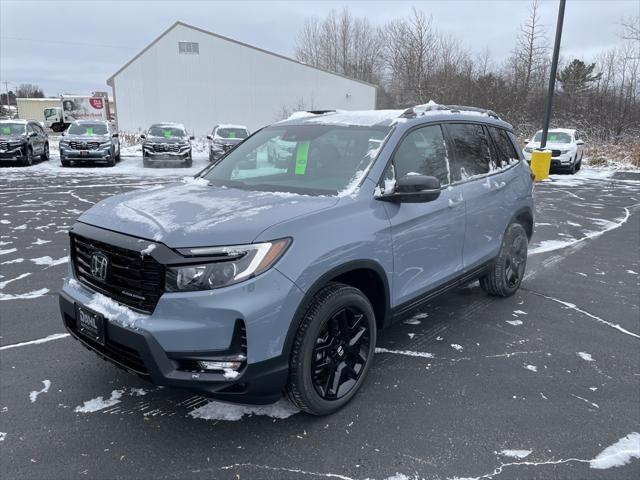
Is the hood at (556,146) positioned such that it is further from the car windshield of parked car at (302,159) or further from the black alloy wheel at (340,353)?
the black alloy wheel at (340,353)

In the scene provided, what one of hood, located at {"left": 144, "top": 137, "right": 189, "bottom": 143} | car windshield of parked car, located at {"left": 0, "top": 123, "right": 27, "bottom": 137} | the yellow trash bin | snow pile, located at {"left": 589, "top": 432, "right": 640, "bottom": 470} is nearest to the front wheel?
car windshield of parked car, located at {"left": 0, "top": 123, "right": 27, "bottom": 137}

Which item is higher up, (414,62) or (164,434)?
(414,62)

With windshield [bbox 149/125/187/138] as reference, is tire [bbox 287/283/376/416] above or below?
below

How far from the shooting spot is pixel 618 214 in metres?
10.7

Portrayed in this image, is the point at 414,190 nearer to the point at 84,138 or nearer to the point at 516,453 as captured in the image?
the point at 516,453

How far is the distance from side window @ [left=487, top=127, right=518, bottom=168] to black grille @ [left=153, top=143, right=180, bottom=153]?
624 inches

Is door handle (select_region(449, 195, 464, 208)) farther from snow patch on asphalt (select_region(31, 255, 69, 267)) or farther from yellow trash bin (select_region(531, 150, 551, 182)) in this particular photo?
yellow trash bin (select_region(531, 150, 551, 182))

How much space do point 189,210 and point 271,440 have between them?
1.39 metres

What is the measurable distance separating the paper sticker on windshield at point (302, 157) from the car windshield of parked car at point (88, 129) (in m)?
17.5

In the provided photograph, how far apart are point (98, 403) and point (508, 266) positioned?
3901 millimetres

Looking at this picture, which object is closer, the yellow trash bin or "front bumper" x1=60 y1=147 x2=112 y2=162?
the yellow trash bin

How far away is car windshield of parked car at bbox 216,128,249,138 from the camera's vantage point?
20433 millimetres

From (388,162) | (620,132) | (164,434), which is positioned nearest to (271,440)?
(164,434)

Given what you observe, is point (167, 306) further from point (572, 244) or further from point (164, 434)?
point (572, 244)
